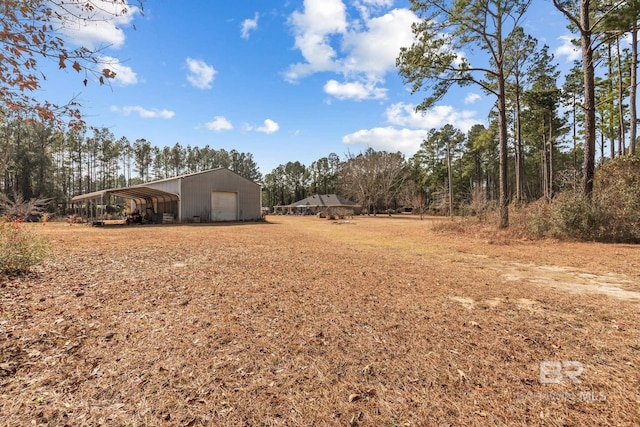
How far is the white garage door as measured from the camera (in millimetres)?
23594

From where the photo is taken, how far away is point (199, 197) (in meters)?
22.5

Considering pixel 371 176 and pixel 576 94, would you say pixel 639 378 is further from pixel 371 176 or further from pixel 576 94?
pixel 371 176

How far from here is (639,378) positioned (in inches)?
81.7

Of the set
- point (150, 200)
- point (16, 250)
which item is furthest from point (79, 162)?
point (16, 250)

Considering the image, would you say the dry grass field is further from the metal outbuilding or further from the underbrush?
the metal outbuilding

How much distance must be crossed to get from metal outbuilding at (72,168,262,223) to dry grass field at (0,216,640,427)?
17722mm

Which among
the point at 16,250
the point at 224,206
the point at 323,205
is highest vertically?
the point at 323,205

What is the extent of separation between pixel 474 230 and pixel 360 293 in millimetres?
10494

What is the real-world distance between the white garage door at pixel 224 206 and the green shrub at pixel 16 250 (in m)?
18.4

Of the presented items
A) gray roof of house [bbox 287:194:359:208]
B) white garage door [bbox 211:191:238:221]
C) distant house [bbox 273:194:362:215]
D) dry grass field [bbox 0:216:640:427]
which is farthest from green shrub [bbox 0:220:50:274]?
gray roof of house [bbox 287:194:359:208]

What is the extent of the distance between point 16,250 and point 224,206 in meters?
19.6

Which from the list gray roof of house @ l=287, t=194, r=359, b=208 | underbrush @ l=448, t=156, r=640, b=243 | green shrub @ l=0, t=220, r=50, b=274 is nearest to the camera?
green shrub @ l=0, t=220, r=50, b=274

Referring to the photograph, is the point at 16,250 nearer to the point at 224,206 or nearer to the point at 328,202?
the point at 224,206

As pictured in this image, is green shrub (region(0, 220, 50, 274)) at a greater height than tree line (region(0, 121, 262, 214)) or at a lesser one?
lesser
